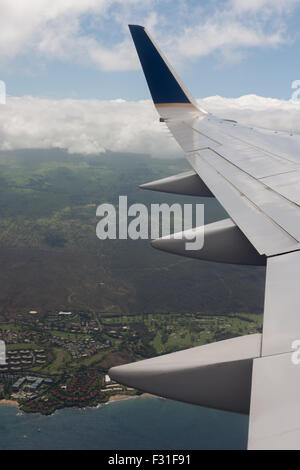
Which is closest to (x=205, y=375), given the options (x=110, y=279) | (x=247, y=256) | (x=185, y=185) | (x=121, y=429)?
(x=247, y=256)

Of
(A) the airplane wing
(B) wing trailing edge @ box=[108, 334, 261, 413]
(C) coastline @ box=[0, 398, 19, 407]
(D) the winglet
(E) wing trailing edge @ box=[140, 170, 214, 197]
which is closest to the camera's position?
(A) the airplane wing

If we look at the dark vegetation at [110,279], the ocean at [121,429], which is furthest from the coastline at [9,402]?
the dark vegetation at [110,279]

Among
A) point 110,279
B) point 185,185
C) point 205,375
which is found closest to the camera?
point 205,375

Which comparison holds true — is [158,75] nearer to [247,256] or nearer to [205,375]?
[247,256]

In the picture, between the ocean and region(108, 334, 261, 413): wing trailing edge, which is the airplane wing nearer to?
region(108, 334, 261, 413): wing trailing edge

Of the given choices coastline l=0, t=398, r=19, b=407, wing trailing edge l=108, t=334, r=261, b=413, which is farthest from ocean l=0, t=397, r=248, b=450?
wing trailing edge l=108, t=334, r=261, b=413
